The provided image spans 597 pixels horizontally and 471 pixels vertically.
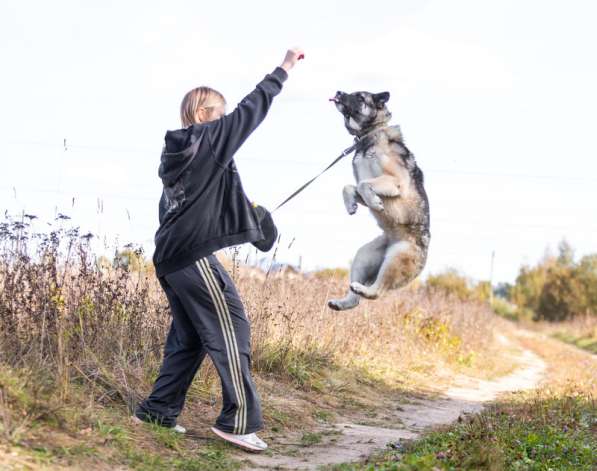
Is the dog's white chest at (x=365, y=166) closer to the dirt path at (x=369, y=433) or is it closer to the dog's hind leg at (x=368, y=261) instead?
the dog's hind leg at (x=368, y=261)

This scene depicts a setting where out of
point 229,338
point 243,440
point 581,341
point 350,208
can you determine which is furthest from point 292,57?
point 581,341

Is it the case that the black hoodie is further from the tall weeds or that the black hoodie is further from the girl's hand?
the tall weeds

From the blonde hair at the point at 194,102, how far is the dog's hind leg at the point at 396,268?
1560 millimetres

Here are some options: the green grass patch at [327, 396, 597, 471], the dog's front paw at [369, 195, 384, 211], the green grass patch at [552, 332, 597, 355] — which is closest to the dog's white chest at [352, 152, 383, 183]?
the dog's front paw at [369, 195, 384, 211]

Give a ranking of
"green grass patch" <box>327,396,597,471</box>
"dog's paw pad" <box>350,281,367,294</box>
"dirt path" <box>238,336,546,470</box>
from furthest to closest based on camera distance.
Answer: "dirt path" <box>238,336,546,470</box>
"dog's paw pad" <box>350,281,367,294</box>
"green grass patch" <box>327,396,597,471</box>

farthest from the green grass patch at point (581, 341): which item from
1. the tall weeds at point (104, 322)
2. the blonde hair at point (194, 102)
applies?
the blonde hair at point (194, 102)

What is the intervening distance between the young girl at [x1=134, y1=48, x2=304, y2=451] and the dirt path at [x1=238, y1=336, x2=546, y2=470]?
38 centimetres

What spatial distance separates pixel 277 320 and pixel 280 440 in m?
3.42

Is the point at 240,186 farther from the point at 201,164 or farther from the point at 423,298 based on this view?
the point at 423,298

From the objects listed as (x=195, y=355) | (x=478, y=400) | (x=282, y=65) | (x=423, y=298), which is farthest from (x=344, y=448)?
(x=423, y=298)

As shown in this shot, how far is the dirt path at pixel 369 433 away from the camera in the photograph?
5.40 meters

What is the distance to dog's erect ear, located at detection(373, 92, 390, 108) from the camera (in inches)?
189

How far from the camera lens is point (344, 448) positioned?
603 cm

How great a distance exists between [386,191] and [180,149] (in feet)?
4.45
